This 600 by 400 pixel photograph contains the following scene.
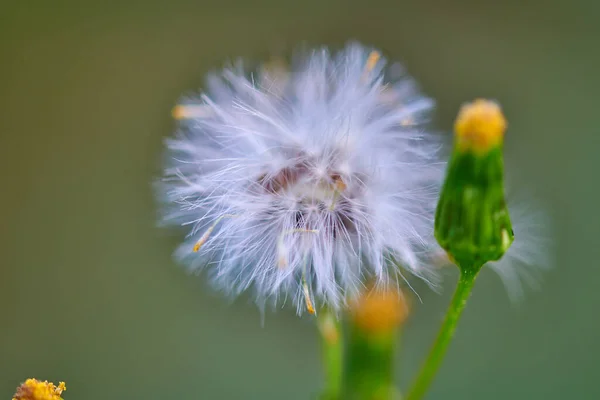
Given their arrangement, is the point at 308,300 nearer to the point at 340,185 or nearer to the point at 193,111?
the point at 340,185

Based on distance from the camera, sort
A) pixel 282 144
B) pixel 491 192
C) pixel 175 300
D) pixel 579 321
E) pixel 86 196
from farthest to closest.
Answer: pixel 86 196 < pixel 175 300 < pixel 579 321 < pixel 282 144 < pixel 491 192

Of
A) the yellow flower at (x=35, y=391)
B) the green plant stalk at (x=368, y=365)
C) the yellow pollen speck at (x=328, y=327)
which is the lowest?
the yellow flower at (x=35, y=391)

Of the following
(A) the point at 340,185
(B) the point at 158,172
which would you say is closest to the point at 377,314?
(A) the point at 340,185

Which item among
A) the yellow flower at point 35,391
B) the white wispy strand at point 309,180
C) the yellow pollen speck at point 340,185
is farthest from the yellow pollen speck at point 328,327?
the yellow flower at point 35,391

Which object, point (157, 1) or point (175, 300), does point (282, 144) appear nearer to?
point (175, 300)

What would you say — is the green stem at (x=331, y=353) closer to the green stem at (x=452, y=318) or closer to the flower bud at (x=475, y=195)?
the green stem at (x=452, y=318)

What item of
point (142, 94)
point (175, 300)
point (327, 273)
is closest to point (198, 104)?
point (327, 273)
